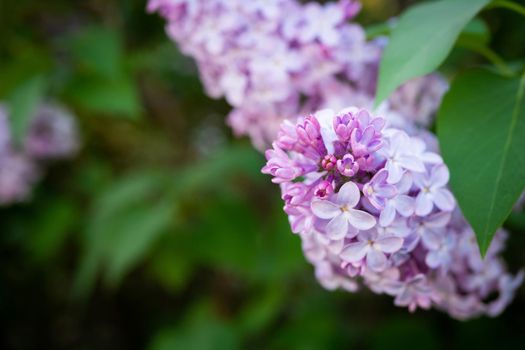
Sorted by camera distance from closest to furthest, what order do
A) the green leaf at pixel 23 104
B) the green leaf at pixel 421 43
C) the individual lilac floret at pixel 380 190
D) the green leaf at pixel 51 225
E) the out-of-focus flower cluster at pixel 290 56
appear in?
the individual lilac floret at pixel 380 190, the green leaf at pixel 421 43, the out-of-focus flower cluster at pixel 290 56, the green leaf at pixel 23 104, the green leaf at pixel 51 225

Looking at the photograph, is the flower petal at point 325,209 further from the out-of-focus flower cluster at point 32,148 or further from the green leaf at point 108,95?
the out-of-focus flower cluster at point 32,148

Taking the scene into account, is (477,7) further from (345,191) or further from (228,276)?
(228,276)

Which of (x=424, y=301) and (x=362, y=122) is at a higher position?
(x=362, y=122)

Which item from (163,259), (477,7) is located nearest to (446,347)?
(163,259)

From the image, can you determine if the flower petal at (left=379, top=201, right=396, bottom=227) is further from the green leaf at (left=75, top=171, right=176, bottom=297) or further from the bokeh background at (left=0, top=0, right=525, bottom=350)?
the green leaf at (left=75, top=171, right=176, bottom=297)

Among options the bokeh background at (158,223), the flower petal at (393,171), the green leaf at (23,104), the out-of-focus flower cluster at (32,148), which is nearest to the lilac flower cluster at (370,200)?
the flower petal at (393,171)
